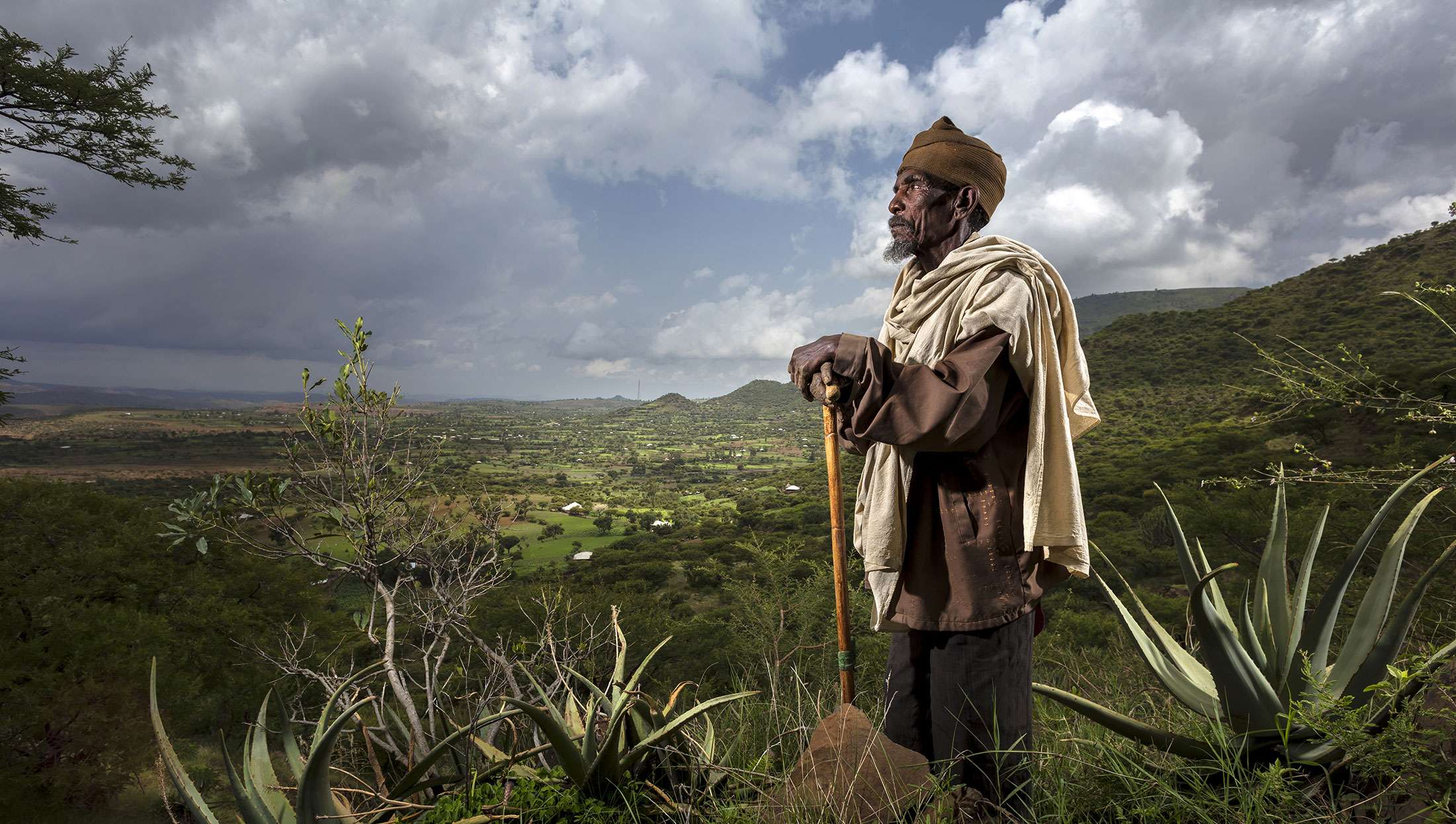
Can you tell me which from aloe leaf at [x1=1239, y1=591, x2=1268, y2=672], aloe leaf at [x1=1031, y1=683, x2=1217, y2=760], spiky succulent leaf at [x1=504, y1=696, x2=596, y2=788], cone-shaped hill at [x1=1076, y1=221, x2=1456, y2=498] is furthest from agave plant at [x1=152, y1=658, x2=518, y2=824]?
cone-shaped hill at [x1=1076, y1=221, x2=1456, y2=498]

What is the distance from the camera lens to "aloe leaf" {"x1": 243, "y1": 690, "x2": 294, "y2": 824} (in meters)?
1.82

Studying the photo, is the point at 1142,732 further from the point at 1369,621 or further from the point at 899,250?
the point at 899,250

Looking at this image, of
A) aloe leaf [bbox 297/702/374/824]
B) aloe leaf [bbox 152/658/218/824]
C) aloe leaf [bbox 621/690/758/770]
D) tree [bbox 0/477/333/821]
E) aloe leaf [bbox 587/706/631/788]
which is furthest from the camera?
tree [bbox 0/477/333/821]

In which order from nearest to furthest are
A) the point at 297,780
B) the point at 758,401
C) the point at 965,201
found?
the point at 297,780, the point at 965,201, the point at 758,401

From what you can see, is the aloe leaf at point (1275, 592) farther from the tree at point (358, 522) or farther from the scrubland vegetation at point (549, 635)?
the tree at point (358, 522)

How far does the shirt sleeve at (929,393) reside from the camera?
5.07 ft

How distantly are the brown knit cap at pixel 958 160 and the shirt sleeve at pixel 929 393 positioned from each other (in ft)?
2.30

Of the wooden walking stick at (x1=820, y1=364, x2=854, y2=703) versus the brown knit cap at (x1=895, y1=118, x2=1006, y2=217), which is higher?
the brown knit cap at (x1=895, y1=118, x2=1006, y2=217)

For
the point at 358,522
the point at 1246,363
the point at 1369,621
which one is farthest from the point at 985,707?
the point at 1246,363

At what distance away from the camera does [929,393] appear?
156 cm

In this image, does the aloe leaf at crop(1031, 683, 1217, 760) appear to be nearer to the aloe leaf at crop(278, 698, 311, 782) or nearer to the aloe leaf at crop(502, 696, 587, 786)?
the aloe leaf at crop(502, 696, 587, 786)

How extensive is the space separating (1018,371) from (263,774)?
272 centimetres

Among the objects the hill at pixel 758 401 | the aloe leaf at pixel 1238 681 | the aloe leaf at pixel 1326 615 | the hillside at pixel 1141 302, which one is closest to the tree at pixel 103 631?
the aloe leaf at pixel 1238 681

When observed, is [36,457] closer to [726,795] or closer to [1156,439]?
[726,795]
